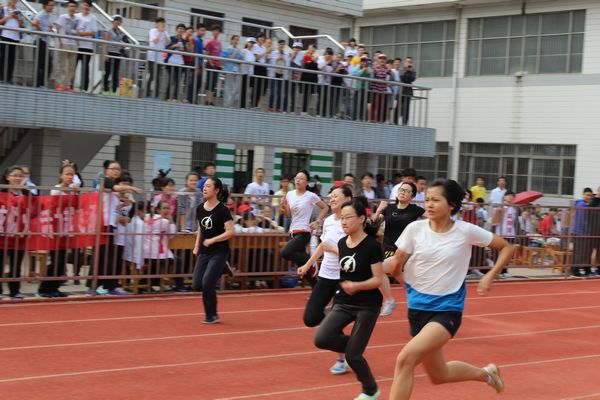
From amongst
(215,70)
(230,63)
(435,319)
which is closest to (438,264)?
(435,319)

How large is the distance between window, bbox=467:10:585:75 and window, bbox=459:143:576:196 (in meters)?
2.52

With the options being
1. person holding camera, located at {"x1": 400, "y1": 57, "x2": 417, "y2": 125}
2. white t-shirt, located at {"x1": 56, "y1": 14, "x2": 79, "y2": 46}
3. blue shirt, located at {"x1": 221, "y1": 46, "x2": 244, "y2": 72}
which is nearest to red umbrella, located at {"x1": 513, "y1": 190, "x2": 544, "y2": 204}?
person holding camera, located at {"x1": 400, "y1": 57, "x2": 417, "y2": 125}

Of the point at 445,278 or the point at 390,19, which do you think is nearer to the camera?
the point at 445,278

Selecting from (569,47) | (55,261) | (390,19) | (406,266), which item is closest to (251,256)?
(55,261)

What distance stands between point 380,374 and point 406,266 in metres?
2.47

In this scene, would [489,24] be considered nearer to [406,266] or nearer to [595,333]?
[595,333]

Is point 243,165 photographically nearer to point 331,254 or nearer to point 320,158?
point 320,158

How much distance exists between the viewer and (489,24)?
31.6 meters

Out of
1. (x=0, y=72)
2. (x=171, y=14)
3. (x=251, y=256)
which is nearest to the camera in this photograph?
(x=251, y=256)

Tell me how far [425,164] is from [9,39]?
20.3 metres

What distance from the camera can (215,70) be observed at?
1886 centimetres

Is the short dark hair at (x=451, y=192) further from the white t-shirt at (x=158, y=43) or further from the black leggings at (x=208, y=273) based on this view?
the white t-shirt at (x=158, y=43)

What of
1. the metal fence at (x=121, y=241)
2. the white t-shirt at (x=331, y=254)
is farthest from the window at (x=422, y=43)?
the white t-shirt at (x=331, y=254)

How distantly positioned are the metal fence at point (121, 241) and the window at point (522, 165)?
15106 mm
